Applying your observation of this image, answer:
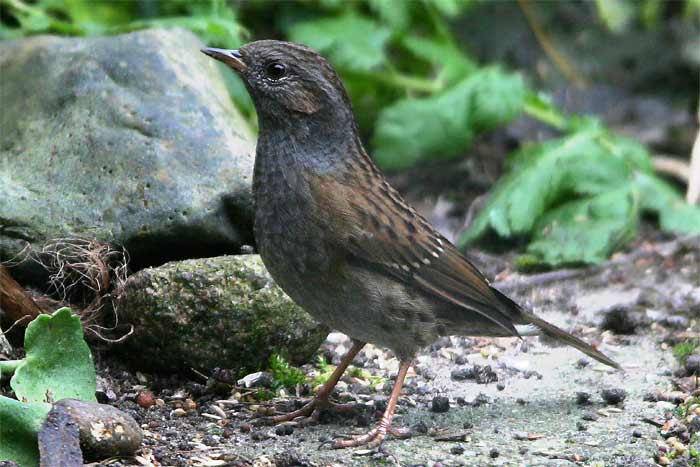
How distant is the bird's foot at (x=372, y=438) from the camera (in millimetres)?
4398

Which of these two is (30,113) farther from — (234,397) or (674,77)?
(674,77)

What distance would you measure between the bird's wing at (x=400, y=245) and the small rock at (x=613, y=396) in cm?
57

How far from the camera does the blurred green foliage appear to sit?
702 centimetres

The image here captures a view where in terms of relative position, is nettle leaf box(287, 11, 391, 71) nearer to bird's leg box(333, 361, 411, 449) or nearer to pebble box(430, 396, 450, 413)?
pebble box(430, 396, 450, 413)

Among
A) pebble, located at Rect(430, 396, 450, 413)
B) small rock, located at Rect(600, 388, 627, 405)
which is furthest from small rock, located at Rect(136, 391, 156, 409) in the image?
small rock, located at Rect(600, 388, 627, 405)

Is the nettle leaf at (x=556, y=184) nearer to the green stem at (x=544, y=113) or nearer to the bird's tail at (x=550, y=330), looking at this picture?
the green stem at (x=544, y=113)

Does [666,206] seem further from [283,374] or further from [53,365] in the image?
[53,365]

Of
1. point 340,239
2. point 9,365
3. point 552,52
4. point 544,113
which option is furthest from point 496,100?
point 9,365

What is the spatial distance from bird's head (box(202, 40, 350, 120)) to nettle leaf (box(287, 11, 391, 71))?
3093mm

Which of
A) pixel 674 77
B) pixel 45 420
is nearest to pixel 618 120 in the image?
pixel 674 77

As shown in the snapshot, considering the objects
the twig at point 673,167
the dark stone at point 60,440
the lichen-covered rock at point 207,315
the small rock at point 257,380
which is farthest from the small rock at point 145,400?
the twig at point 673,167

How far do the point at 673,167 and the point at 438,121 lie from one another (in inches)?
84.0

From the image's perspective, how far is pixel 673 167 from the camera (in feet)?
28.7

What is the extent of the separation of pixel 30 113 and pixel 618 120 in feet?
19.8
